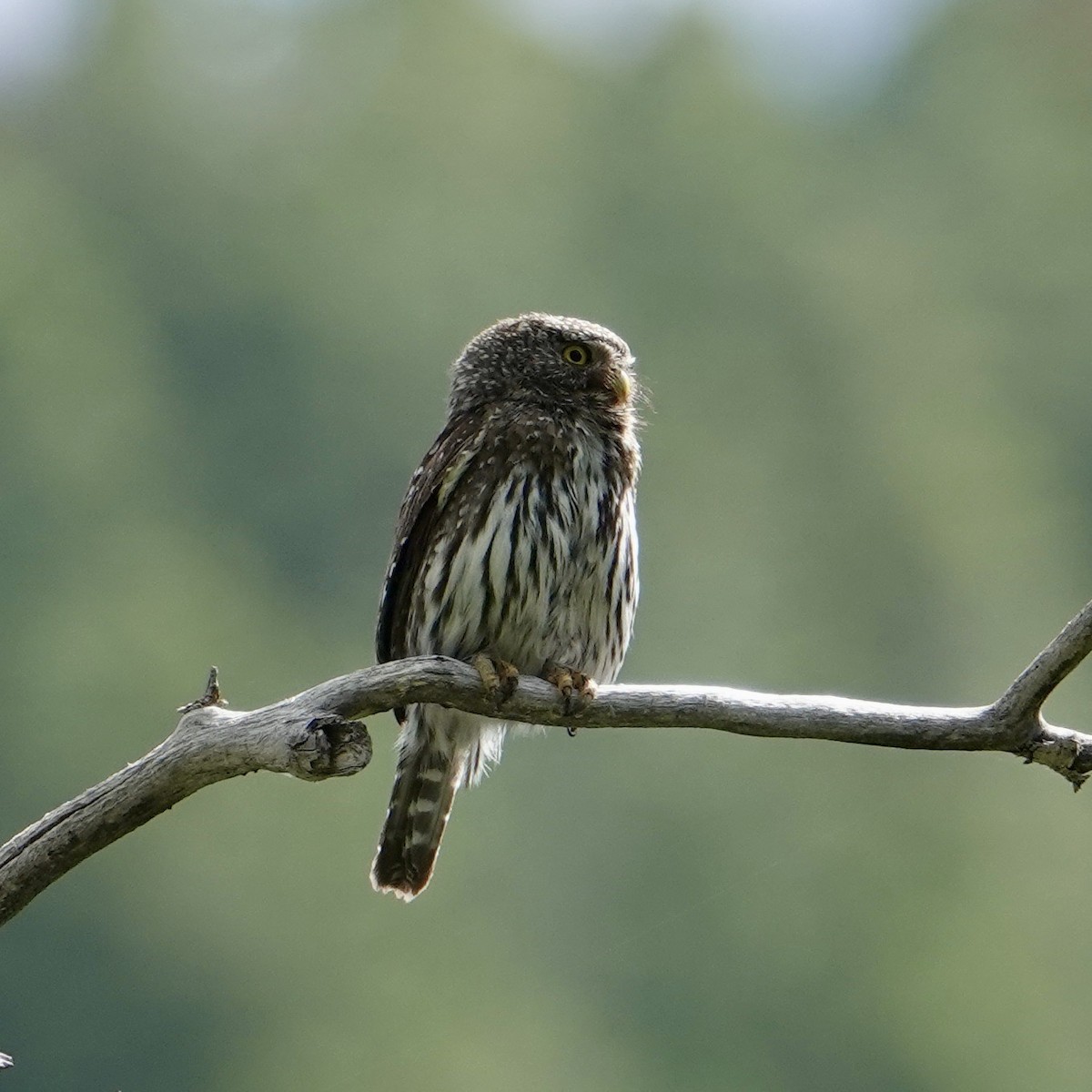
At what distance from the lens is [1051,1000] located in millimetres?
38688

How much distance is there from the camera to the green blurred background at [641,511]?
122ft

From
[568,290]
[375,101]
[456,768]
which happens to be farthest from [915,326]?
[456,768]

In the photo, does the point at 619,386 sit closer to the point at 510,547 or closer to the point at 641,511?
the point at 510,547

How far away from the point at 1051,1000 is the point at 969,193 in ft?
135

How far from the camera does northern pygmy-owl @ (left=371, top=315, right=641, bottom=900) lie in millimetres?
7438

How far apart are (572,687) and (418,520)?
113 cm

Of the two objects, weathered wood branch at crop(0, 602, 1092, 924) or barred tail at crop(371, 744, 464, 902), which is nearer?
weathered wood branch at crop(0, 602, 1092, 924)

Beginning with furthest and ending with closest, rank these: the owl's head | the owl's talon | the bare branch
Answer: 1. the owl's head
2. the owl's talon
3. the bare branch

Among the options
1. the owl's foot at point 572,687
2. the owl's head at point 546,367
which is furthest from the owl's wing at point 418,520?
the owl's foot at point 572,687

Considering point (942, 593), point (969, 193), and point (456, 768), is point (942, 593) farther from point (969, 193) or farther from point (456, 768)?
point (456, 768)

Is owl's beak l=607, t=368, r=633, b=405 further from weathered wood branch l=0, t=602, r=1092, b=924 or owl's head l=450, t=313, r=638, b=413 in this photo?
weathered wood branch l=0, t=602, r=1092, b=924

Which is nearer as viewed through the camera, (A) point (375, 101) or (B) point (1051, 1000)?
(B) point (1051, 1000)

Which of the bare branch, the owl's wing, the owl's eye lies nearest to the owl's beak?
the owl's eye

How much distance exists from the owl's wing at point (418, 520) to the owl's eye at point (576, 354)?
0.52 metres
